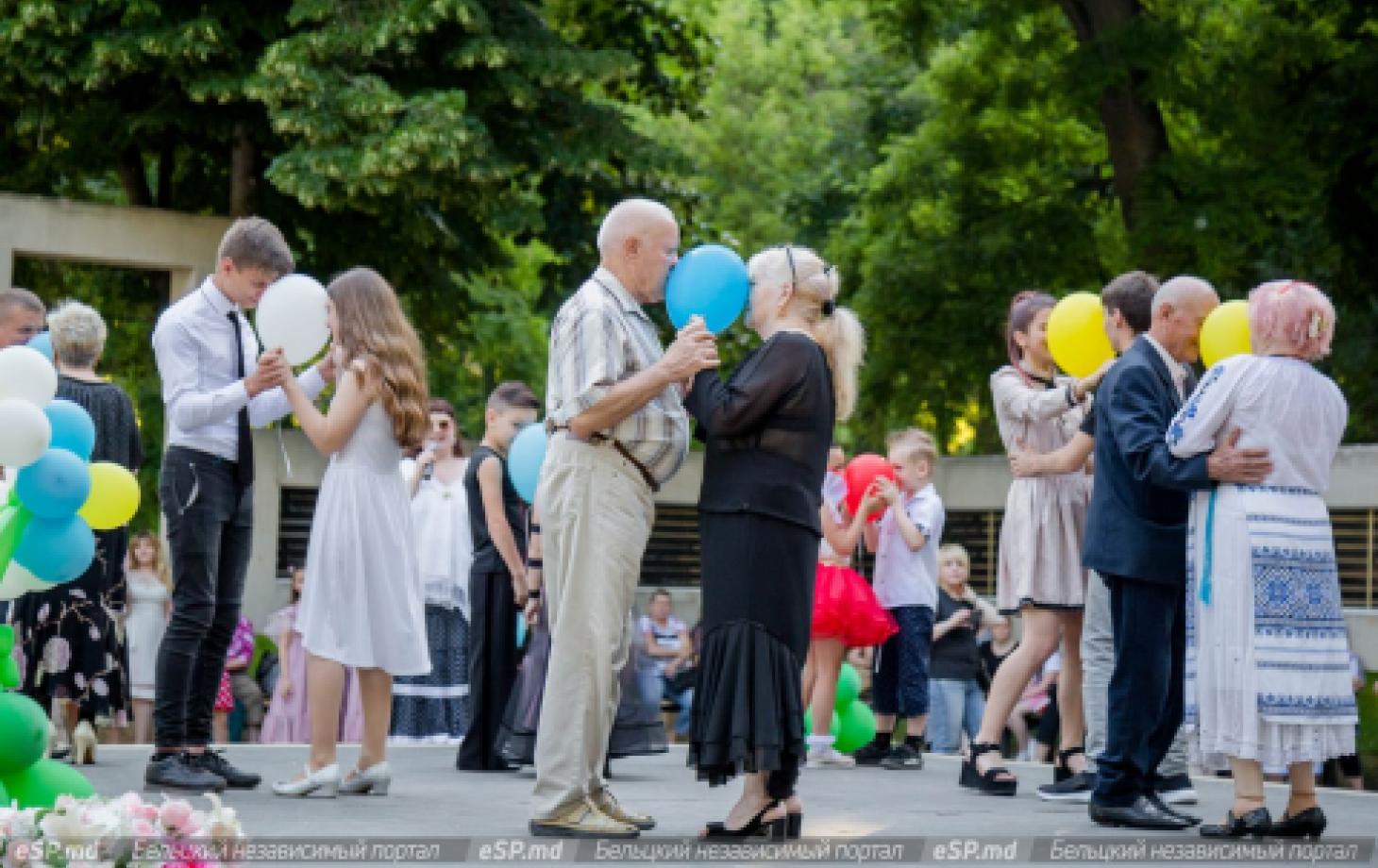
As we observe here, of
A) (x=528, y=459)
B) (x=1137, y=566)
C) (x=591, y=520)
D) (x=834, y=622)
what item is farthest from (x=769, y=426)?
(x=834, y=622)

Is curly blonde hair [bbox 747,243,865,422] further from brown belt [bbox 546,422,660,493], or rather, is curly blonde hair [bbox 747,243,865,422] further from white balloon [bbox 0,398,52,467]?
white balloon [bbox 0,398,52,467]

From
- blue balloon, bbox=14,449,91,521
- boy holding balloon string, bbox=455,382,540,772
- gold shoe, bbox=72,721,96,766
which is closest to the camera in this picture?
blue balloon, bbox=14,449,91,521

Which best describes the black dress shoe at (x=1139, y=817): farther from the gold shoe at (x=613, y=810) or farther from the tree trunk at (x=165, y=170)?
the tree trunk at (x=165, y=170)

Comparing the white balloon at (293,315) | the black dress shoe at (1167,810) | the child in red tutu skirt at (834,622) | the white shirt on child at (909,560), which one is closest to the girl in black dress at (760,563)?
the black dress shoe at (1167,810)

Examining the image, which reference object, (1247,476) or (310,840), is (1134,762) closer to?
(1247,476)

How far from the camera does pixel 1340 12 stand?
63.7ft

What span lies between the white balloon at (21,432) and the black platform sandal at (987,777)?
4.76 metres

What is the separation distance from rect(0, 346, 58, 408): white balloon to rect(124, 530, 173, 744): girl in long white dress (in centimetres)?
868

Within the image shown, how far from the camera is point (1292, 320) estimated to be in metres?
7.49

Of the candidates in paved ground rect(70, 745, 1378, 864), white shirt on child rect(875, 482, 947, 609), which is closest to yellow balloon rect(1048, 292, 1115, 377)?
paved ground rect(70, 745, 1378, 864)

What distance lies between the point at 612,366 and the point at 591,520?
21.0 inches

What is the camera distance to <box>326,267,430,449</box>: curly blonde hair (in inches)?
322

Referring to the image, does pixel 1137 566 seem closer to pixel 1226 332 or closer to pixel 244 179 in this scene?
pixel 1226 332

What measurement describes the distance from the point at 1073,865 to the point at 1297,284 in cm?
238
